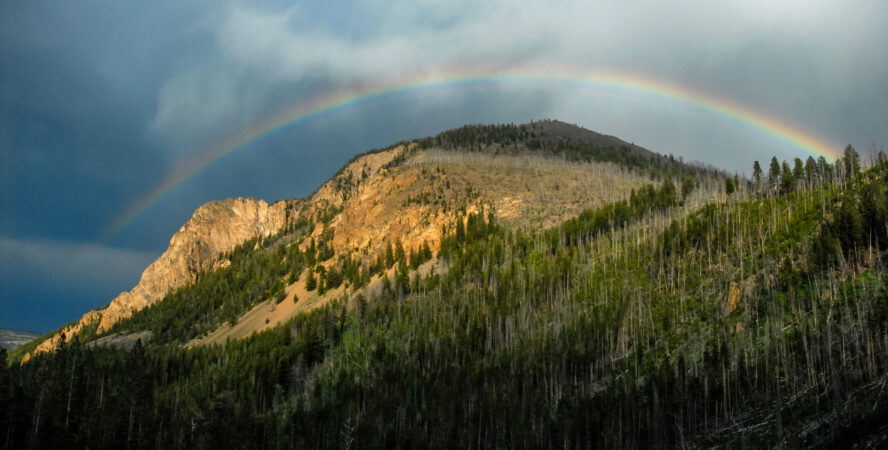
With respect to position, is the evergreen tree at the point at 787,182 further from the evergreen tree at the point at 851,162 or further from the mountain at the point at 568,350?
the evergreen tree at the point at 851,162

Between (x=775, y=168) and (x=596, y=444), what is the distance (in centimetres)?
10587

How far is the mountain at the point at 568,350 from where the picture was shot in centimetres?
6975

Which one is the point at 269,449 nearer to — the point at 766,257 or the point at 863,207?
the point at 766,257

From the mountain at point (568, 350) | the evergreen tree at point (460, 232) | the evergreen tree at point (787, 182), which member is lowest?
the mountain at point (568, 350)

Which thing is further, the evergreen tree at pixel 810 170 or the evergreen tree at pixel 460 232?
the evergreen tree at pixel 460 232

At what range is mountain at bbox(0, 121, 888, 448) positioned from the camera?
229 feet

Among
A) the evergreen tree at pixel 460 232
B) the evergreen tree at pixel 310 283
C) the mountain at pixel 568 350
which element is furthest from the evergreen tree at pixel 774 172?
the evergreen tree at pixel 310 283

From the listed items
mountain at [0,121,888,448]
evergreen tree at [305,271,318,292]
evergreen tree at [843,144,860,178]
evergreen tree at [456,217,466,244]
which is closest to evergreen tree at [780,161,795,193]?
mountain at [0,121,888,448]

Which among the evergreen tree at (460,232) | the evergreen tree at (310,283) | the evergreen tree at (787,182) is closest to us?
the evergreen tree at (787,182)

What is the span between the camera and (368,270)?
174 metres

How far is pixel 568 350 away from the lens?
10138 cm

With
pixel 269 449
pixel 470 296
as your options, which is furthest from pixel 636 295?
pixel 269 449

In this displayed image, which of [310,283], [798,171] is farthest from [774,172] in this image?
[310,283]

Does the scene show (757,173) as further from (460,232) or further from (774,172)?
(460,232)
